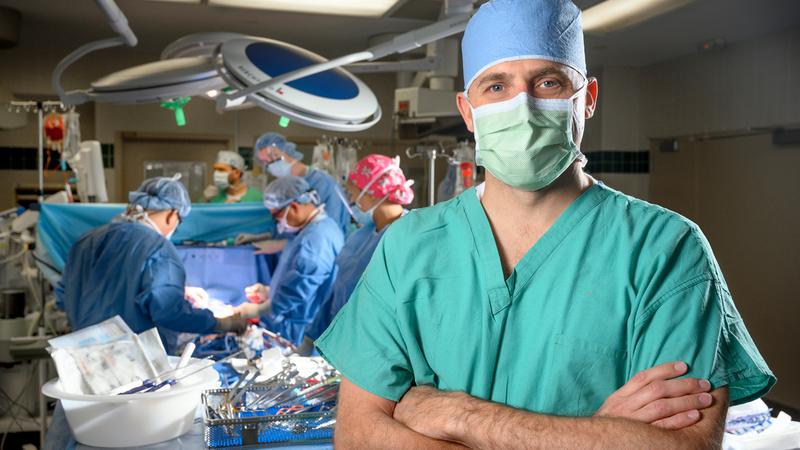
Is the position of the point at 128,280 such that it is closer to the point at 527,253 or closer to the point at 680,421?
the point at 527,253

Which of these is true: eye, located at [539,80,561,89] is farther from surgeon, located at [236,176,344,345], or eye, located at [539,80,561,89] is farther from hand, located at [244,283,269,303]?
hand, located at [244,283,269,303]

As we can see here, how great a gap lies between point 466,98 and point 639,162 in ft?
19.0

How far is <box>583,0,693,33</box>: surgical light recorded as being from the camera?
470 centimetres

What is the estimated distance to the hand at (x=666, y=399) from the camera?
1.04 m

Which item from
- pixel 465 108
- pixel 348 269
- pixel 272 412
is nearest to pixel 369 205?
pixel 348 269

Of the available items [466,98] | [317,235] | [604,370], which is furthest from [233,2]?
[604,370]

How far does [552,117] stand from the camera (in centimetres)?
119

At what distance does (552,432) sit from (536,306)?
8.1 inches

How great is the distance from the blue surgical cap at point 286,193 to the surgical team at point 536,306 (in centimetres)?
234

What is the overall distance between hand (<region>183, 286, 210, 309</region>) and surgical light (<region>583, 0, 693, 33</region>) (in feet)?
9.97

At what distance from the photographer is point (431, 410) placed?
1165 mm

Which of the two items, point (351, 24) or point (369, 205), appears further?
point (351, 24)

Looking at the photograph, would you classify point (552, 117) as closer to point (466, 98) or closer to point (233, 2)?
point (466, 98)

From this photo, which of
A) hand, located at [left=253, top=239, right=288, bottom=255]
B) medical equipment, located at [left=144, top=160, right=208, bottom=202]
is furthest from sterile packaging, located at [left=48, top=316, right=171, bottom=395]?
medical equipment, located at [left=144, top=160, right=208, bottom=202]
